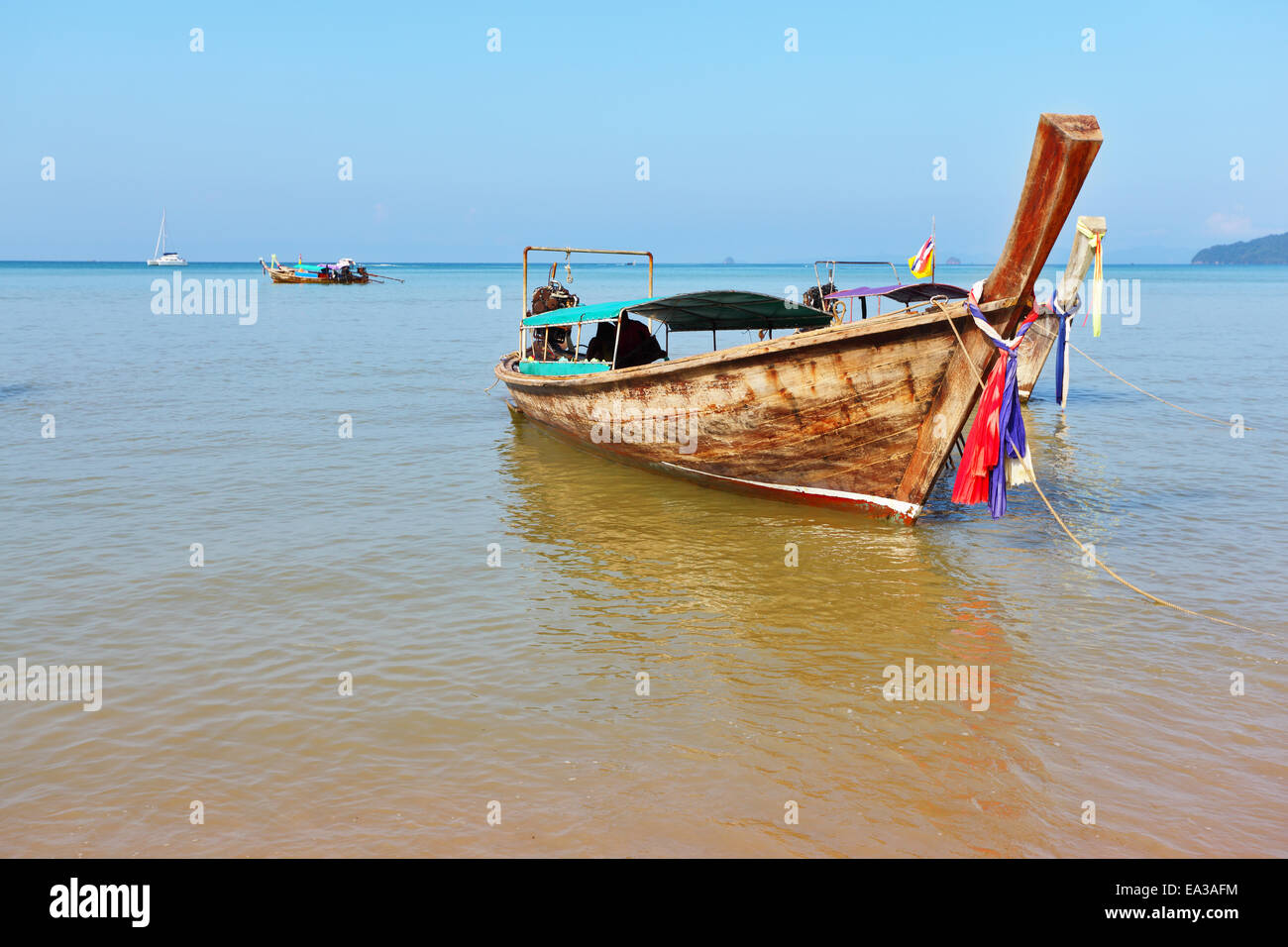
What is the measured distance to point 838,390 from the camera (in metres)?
9.03

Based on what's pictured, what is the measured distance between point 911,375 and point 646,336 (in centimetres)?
498

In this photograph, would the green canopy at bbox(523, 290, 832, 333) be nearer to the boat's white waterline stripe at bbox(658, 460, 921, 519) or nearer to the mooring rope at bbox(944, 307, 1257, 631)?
the boat's white waterline stripe at bbox(658, 460, 921, 519)

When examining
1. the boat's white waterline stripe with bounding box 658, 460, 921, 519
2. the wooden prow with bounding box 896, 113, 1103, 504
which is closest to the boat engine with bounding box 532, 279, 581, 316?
the boat's white waterline stripe with bounding box 658, 460, 921, 519

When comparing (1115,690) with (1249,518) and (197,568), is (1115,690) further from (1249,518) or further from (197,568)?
(197,568)

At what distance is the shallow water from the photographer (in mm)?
4410

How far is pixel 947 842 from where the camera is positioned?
13.8 ft

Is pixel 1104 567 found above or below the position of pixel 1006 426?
below

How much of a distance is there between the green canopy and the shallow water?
202 cm

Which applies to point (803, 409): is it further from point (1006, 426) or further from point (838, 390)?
point (1006, 426)

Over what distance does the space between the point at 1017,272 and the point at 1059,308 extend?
950 centimetres

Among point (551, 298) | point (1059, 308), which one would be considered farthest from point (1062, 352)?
point (551, 298)

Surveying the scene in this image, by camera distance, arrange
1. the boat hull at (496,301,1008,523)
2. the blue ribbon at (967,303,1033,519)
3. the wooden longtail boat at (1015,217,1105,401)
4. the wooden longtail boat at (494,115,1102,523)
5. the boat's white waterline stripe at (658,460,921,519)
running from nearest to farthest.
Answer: the wooden longtail boat at (494,115,1102,523)
the blue ribbon at (967,303,1033,519)
the boat hull at (496,301,1008,523)
the boat's white waterline stripe at (658,460,921,519)
the wooden longtail boat at (1015,217,1105,401)

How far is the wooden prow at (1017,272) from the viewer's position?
23.9ft
